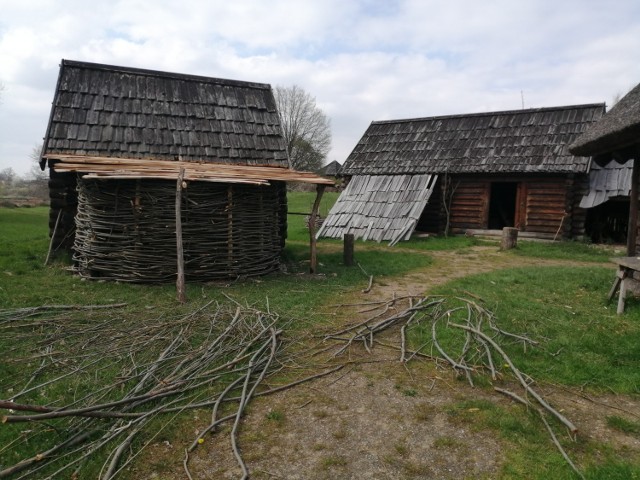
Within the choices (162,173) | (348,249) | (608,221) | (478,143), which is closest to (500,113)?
(478,143)

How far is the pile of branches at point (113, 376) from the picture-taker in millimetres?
3521

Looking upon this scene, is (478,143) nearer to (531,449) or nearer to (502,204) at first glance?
(502,204)

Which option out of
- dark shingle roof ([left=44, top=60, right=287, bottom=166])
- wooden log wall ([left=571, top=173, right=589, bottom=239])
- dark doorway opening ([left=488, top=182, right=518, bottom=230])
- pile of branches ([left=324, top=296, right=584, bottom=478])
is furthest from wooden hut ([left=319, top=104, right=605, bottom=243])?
pile of branches ([left=324, top=296, right=584, bottom=478])

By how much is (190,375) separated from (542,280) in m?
7.07

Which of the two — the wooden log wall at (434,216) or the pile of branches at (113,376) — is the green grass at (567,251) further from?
the pile of branches at (113,376)

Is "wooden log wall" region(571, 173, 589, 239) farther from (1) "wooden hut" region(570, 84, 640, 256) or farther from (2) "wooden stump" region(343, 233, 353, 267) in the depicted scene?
(2) "wooden stump" region(343, 233, 353, 267)

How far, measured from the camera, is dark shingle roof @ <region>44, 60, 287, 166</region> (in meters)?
11.0

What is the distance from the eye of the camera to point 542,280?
901cm

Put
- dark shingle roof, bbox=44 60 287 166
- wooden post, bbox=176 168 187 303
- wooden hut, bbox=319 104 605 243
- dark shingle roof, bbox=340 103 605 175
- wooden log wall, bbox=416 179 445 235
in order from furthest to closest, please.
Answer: wooden log wall, bbox=416 179 445 235, dark shingle roof, bbox=340 103 605 175, wooden hut, bbox=319 104 605 243, dark shingle roof, bbox=44 60 287 166, wooden post, bbox=176 168 187 303

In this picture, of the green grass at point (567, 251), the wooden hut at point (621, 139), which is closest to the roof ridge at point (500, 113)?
the green grass at point (567, 251)

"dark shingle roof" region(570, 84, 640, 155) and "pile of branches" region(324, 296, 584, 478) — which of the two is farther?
"dark shingle roof" region(570, 84, 640, 155)

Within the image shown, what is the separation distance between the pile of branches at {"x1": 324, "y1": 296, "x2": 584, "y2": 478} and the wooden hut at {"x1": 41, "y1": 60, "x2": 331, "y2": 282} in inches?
127

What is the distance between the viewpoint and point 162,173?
27.4 ft

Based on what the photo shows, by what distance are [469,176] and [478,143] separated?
4.57 ft
